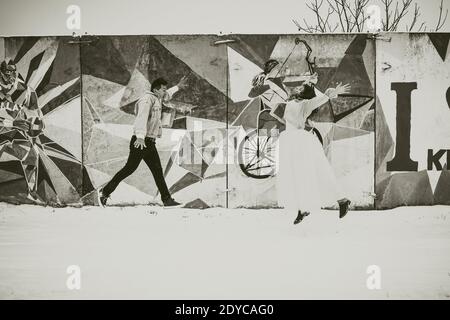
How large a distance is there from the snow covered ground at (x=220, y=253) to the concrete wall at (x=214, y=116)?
1.44 feet

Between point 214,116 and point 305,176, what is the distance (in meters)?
2.13

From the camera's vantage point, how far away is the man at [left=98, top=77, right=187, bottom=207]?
8766 mm

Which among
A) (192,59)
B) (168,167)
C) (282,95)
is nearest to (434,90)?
(282,95)

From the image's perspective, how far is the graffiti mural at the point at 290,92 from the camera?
862cm

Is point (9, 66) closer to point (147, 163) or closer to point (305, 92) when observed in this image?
point (147, 163)

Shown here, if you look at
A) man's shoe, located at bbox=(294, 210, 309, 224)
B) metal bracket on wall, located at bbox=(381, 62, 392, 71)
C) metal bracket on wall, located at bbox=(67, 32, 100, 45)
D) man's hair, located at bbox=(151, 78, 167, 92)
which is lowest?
man's shoe, located at bbox=(294, 210, 309, 224)

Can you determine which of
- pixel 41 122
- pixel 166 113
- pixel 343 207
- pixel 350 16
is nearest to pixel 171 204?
pixel 166 113

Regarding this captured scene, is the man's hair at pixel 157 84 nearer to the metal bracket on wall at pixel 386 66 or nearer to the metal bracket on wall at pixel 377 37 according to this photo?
the metal bracket on wall at pixel 377 37

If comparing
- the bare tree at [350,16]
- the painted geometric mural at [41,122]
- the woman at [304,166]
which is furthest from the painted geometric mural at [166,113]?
the bare tree at [350,16]

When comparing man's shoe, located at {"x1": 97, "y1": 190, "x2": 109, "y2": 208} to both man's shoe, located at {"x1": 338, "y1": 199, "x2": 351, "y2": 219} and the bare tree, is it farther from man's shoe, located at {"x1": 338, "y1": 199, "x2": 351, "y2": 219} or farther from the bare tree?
the bare tree

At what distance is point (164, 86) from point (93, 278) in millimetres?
4483

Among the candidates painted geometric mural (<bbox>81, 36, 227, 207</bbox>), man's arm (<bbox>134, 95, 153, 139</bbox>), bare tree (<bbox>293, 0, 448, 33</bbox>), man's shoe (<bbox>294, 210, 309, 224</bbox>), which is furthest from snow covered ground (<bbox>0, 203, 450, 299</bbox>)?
bare tree (<bbox>293, 0, 448, 33</bbox>)

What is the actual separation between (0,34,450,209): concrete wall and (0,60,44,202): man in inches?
1.5

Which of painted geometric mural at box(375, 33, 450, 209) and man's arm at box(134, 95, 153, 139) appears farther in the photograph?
man's arm at box(134, 95, 153, 139)
